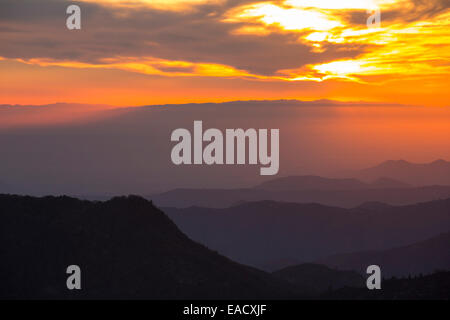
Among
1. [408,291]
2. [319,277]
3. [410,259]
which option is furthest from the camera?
[410,259]

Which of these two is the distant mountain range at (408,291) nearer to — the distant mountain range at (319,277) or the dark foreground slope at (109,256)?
the dark foreground slope at (109,256)

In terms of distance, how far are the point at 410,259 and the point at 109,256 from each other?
111 metres

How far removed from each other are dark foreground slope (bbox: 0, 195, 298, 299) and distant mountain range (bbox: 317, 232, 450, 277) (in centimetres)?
8281

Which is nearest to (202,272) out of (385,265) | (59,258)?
(59,258)

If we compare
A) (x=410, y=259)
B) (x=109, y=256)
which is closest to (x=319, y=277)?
(x=109, y=256)

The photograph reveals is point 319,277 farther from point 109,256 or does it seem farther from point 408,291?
point 109,256

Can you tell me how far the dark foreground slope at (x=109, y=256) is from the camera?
6544cm

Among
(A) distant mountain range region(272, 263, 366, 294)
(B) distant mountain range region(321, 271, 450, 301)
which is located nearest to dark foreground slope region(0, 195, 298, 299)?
(B) distant mountain range region(321, 271, 450, 301)

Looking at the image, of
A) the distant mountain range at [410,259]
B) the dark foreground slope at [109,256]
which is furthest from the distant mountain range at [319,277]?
the distant mountain range at [410,259]

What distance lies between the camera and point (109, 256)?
71.6 metres

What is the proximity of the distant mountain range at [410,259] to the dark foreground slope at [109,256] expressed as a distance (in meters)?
82.8

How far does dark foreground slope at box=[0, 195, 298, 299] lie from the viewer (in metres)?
65.4
